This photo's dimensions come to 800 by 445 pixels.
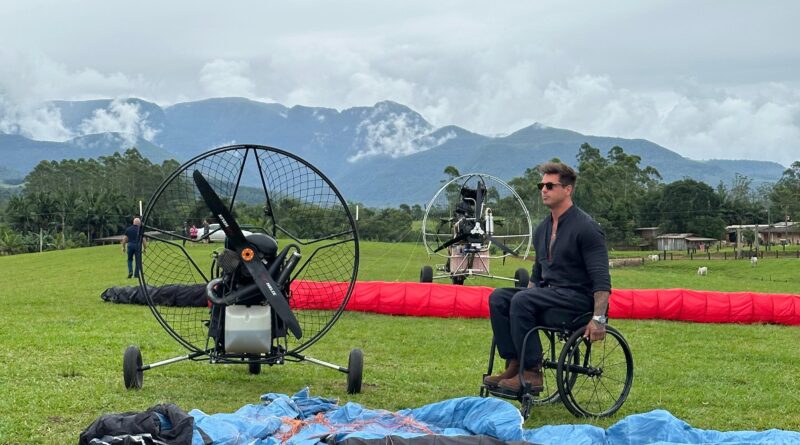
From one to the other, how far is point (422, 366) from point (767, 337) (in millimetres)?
4939

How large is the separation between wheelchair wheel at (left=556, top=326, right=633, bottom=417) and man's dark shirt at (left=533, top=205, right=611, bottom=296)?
36 centimetres

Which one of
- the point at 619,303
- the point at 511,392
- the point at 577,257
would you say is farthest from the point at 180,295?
the point at 577,257

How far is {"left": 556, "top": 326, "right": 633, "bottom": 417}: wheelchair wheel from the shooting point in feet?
19.8

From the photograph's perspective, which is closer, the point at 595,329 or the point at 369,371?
the point at 595,329

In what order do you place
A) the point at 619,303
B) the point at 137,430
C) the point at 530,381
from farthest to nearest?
the point at 619,303 → the point at 530,381 → the point at 137,430

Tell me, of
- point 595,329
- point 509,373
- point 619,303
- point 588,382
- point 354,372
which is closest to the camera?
point 595,329

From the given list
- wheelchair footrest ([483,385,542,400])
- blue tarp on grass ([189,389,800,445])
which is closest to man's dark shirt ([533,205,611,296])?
wheelchair footrest ([483,385,542,400])

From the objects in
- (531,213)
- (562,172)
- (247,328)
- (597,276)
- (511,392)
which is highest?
(531,213)

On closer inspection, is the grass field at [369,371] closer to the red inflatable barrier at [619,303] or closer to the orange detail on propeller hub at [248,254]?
the red inflatable barrier at [619,303]

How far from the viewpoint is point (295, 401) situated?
582cm

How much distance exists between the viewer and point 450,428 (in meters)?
5.25

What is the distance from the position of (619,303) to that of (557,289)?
671 centimetres

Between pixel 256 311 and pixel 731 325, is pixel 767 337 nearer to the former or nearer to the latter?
pixel 731 325

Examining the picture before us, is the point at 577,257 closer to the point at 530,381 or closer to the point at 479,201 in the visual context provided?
the point at 530,381
